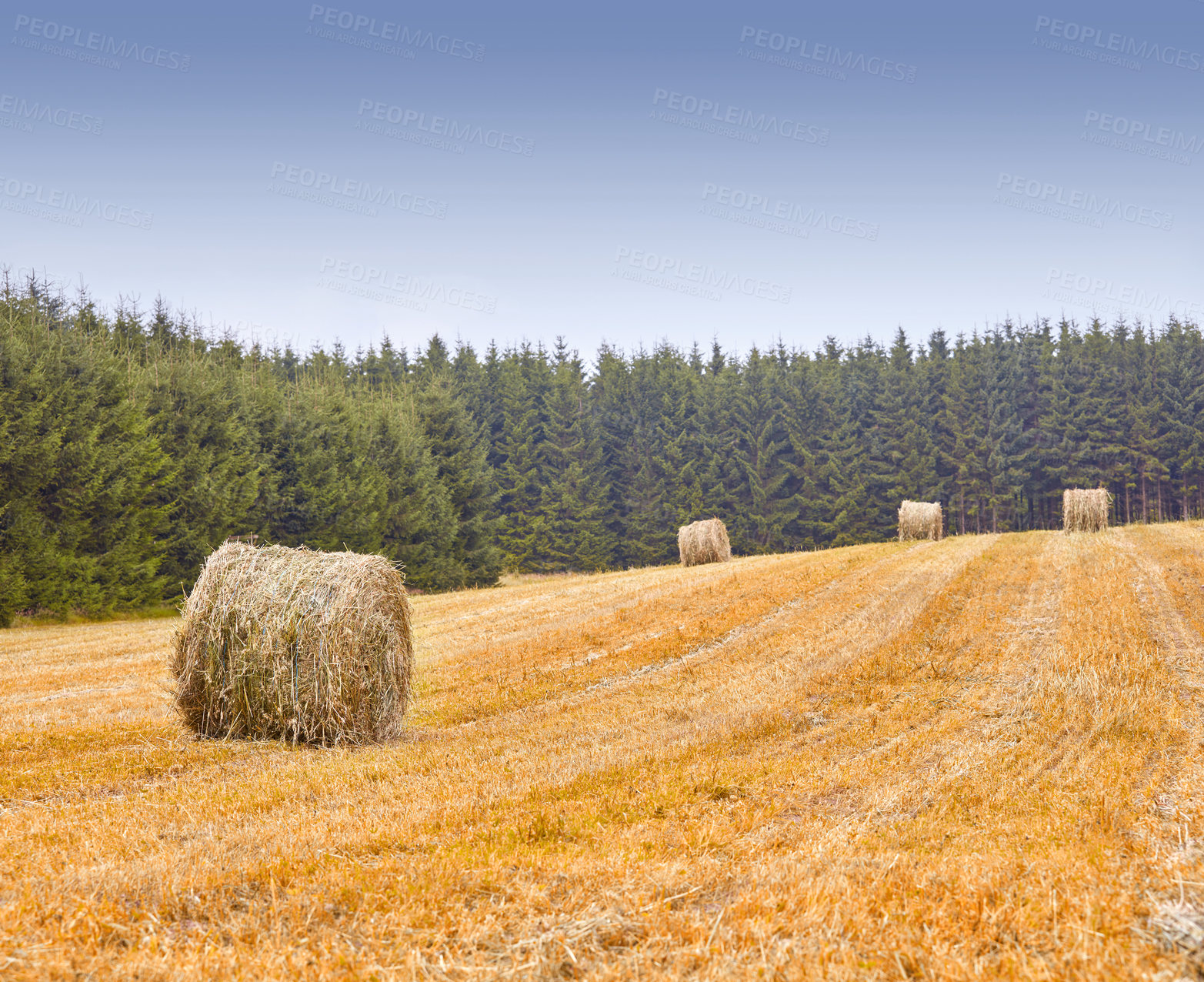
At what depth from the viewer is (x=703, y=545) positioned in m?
27.6

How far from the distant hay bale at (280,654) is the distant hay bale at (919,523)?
979 inches

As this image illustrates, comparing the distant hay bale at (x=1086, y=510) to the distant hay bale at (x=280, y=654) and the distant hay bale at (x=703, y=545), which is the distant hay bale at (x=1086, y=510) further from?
the distant hay bale at (x=280, y=654)

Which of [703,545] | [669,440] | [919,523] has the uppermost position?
[669,440]

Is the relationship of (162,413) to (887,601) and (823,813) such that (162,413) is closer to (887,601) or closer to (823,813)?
(887,601)

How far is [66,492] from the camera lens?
2136 centimetres

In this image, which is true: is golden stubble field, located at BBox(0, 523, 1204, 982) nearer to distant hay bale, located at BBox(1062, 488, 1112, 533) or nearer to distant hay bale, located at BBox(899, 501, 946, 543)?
distant hay bale, located at BBox(1062, 488, 1112, 533)

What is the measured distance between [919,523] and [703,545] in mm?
8518

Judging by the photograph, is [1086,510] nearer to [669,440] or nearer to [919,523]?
[919,523]

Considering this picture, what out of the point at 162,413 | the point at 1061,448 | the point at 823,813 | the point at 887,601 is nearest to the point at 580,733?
the point at 823,813

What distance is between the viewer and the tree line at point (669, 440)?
32344mm

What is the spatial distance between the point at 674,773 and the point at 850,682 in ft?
15.1

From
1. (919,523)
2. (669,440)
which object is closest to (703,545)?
(919,523)

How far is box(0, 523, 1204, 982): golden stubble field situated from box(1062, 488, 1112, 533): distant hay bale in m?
15.1

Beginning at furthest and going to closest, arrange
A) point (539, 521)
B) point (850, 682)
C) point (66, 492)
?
point (539, 521) → point (66, 492) → point (850, 682)
